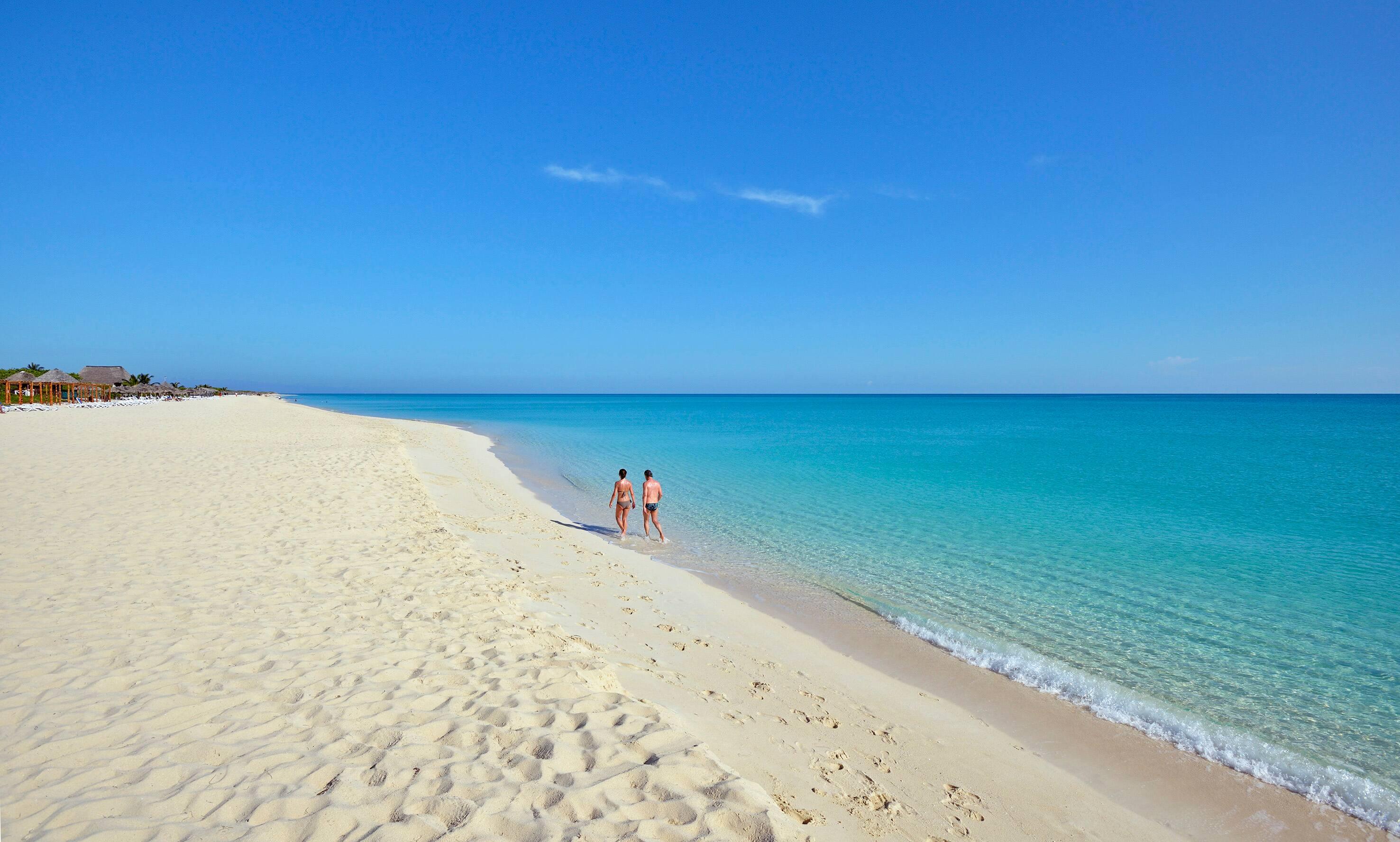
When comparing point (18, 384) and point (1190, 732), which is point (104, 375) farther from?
point (1190, 732)

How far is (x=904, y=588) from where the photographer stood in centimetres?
1087

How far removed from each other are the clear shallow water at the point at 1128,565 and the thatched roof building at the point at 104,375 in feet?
186

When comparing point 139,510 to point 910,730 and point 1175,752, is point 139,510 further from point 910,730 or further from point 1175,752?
point 1175,752

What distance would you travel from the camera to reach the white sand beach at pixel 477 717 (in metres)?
3.69

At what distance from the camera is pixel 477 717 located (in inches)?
187

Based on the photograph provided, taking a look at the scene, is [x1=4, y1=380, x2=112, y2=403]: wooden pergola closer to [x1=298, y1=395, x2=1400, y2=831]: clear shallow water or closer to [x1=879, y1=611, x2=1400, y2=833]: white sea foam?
[x1=298, y1=395, x2=1400, y2=831]: clear shallow water

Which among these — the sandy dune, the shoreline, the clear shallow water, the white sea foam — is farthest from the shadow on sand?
the white sea foam

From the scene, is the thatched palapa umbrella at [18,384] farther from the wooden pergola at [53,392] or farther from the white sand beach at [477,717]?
the white sand beach at [477,717]

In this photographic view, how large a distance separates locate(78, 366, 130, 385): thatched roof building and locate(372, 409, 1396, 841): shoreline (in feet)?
255

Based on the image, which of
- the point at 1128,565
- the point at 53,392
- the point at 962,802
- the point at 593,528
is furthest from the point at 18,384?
the point at 1128,565

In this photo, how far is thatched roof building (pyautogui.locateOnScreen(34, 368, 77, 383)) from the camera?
47.8 m

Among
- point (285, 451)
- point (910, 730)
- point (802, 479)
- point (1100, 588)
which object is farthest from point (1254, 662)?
point (285, 451)

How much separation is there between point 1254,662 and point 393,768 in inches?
397

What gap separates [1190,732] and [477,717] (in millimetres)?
7029
